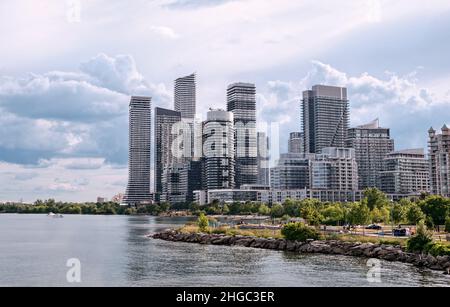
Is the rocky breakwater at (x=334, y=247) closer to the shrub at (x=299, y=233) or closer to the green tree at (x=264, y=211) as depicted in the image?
the shrub at (x=299, y=233)

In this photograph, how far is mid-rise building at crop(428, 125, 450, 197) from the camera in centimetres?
15062

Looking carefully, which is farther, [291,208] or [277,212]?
[277,212]

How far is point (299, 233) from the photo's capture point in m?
58.8

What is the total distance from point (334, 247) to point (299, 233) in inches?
241

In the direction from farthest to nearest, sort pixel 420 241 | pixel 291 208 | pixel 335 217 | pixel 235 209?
1. pixel 235 209
2. pixel 291 208
3. pixel 335 217
4. pixel 420 241

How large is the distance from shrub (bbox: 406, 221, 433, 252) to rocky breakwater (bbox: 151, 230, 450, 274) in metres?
0.74

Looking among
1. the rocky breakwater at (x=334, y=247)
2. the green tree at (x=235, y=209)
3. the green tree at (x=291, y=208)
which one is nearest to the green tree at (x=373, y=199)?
the green tree at (x=291, y=208)

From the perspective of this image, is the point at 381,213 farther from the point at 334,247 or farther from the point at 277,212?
the point at 277,212

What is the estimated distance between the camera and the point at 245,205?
17488 cm

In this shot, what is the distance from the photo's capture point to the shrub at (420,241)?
148 ft

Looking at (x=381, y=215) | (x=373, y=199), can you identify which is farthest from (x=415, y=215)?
(x=373, y=199)
